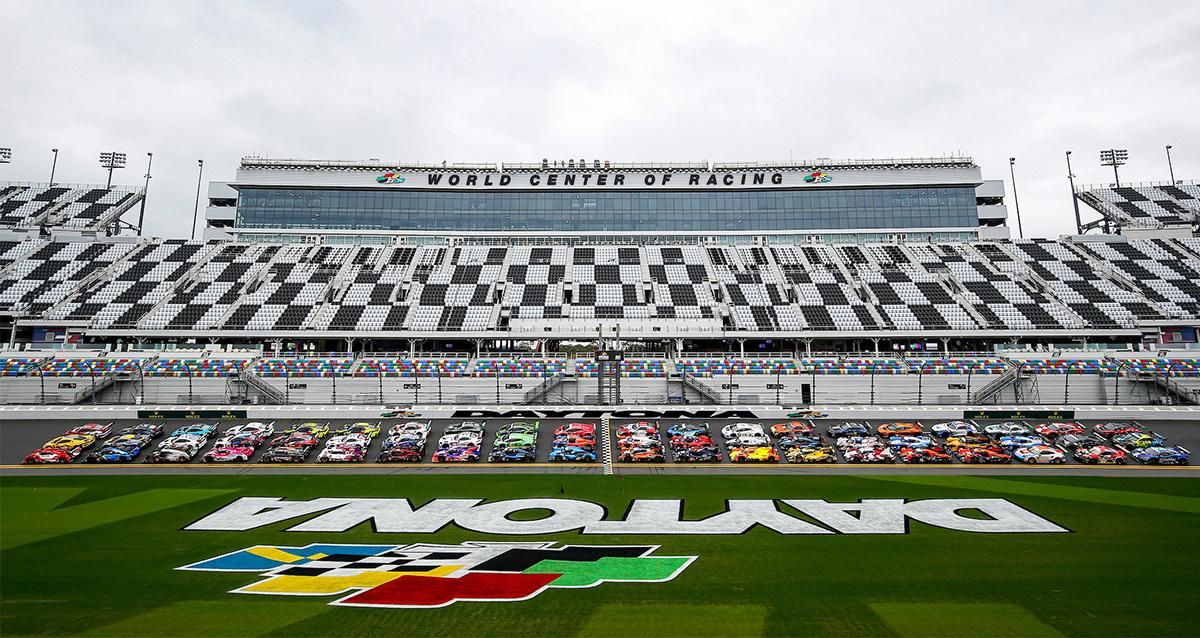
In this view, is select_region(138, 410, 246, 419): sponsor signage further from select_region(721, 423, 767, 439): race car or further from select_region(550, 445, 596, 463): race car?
select_region(721, 423, 767, 439): race car

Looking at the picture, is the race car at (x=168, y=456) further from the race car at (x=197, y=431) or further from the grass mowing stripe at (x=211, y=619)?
the grass mowing stripe at (x=211, y=619)

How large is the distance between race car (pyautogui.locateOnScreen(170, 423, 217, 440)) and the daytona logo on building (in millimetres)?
21226

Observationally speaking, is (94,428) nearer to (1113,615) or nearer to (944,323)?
(1113,615)

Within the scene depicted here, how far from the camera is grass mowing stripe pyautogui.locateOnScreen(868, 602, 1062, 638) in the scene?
11.8 m

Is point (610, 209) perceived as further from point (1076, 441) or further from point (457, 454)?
point (1076, 441)

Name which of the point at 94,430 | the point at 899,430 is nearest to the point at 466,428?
the point at 94,430

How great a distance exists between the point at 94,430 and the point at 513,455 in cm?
2524

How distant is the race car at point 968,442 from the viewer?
31.5 m

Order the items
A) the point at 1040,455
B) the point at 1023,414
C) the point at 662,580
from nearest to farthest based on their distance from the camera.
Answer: the point at 662,580 → the point at 1040,455 → the point at 1023,414

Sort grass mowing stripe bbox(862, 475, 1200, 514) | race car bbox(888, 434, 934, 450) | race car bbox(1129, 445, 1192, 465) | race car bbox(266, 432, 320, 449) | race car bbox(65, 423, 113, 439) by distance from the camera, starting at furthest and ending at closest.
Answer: race car bbox(65, 423, 113, 439) → race car bbox(266, 432, 320, 449) → race car bbox(888, 434, 934, 450) → race car bbox(1129, 445, 1192, 465) → grass mowing stripe bbox(862, 475, 1200, 514)

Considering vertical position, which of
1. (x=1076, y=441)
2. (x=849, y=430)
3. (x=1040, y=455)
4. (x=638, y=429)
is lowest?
(x=1040, y=455)

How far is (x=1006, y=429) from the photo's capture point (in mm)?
34094

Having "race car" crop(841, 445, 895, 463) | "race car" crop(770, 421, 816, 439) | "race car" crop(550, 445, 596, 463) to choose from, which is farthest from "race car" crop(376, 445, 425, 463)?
"race car" crop(841, 445, 895, 463)

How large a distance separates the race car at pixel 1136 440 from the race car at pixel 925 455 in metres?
9.73
